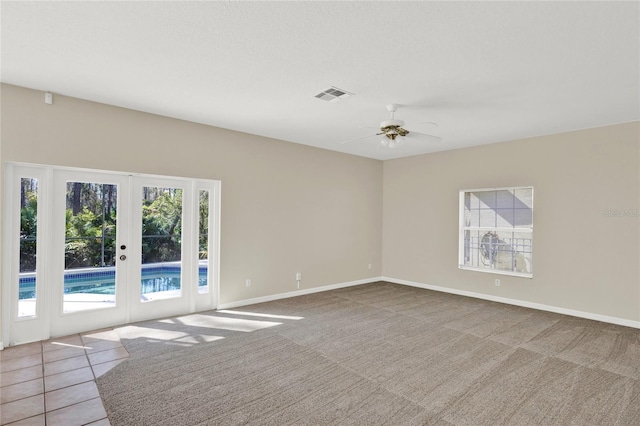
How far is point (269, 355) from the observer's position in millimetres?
3396

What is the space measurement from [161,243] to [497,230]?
5.46m

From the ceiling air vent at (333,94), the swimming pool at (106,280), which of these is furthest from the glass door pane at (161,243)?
the ceiling air vent at (333,94)

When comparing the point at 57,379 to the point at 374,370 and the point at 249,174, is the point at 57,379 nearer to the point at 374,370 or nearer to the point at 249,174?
the point at 374,370

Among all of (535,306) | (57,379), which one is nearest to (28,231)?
(57,379)

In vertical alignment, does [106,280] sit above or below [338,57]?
below

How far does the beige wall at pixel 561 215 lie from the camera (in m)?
4.47

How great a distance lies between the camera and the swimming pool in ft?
12.0

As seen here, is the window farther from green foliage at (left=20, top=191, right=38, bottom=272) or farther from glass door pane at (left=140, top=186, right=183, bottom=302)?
green foliage at (left=20, top=191, right=38, bottom=272)

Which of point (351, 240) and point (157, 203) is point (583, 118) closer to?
point (351, 240)

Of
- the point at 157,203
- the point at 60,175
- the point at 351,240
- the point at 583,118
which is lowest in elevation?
the point at 351,240

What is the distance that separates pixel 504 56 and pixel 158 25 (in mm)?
2670

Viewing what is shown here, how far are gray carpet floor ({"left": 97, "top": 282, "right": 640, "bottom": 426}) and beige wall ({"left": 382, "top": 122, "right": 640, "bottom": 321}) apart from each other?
531mm

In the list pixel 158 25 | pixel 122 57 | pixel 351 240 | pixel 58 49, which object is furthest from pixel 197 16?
pixel 351 240

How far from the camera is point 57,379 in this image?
2.85 metres
